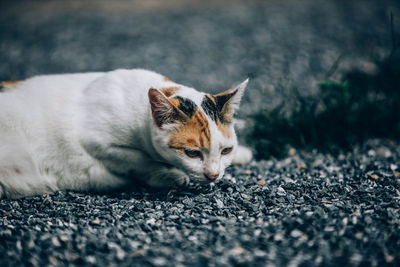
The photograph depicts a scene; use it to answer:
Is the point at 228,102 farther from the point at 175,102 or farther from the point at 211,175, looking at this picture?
the point at 211,175

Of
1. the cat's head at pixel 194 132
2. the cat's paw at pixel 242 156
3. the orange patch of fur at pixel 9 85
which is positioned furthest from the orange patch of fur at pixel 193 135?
the orange patch of fur at pixel 9 85

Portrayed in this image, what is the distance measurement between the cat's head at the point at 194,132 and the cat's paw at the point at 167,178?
398mm

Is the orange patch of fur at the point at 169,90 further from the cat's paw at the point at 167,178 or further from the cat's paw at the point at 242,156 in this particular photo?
the cat's paw at the point at 242,156

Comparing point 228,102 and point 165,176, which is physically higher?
point 228,102

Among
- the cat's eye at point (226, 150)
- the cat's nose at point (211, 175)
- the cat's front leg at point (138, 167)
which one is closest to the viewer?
the cat's nose at point (211, 175)

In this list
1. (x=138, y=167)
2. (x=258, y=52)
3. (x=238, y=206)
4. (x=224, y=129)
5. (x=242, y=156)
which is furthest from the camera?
(x=258, y=52)

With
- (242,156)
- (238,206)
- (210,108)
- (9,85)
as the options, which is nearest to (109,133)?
(210,108)

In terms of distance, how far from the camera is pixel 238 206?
8.60ft

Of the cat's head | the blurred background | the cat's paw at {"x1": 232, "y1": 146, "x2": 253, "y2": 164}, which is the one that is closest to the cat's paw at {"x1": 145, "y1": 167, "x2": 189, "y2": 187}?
the cat's head

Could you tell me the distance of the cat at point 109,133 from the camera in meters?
2.39

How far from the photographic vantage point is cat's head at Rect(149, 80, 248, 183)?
7.69 feet

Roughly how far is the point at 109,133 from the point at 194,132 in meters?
0.79

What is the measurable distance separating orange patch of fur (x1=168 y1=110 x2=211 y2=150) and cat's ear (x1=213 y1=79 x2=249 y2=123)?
186 millimetres

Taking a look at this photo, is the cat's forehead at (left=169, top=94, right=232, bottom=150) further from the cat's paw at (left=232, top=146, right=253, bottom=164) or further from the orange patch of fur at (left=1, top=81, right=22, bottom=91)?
the orange patch of fur at (left=1, top=81, right=22, bottom=91)
